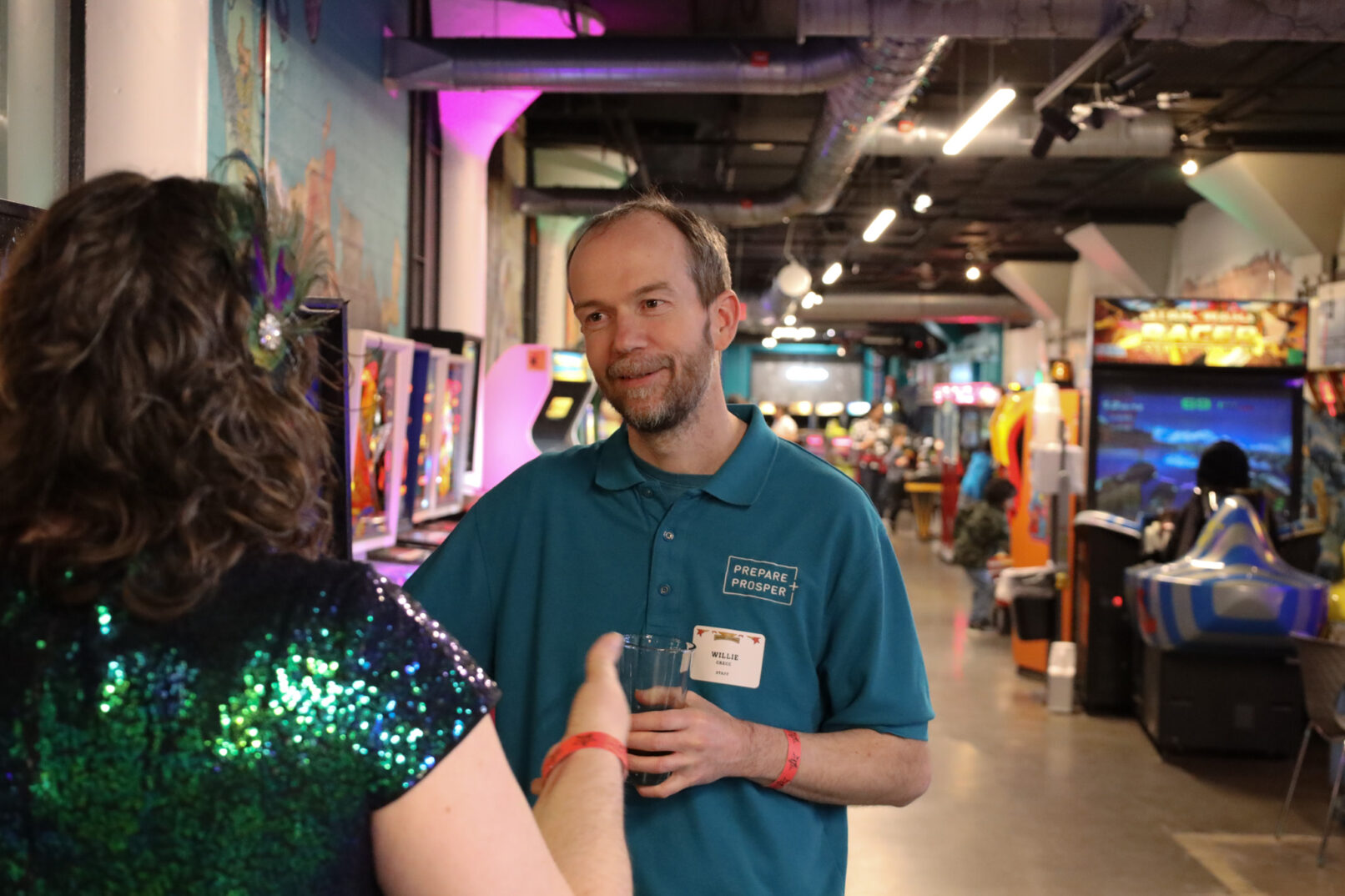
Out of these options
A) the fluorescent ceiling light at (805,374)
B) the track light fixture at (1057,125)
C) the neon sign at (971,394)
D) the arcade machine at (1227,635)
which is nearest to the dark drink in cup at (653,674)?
the arcade machine at (1227,635)

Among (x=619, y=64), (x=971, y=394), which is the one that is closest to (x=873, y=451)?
(x=971, y=394)

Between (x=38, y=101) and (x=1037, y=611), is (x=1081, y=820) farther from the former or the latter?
(x=38, y=101)

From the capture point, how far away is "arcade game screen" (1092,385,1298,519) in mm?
7027

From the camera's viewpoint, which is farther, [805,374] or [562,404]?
[805,374]

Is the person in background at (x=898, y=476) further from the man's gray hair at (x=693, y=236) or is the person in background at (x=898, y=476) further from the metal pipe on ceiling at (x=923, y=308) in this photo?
the man's gray hair at (x=693, y=236)

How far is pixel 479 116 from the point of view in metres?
6.47

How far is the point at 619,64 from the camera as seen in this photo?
233 inches

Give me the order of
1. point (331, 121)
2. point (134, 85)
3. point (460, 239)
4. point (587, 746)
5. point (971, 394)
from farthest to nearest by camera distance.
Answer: point (971, 394), point (460, 239), point (331, 121), point (134, 85), point (587, 746)

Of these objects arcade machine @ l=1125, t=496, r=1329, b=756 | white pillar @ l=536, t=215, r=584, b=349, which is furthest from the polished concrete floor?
white pillar @ l=536, t=215, r=584, b=349

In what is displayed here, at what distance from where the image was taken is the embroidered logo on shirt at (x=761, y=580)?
1497 millimetres

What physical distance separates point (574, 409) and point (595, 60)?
171 cm

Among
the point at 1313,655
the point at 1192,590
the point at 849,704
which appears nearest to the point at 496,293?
the point at 1192,590

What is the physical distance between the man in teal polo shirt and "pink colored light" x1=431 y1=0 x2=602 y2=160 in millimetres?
5008

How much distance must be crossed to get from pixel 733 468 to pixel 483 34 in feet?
18.2
